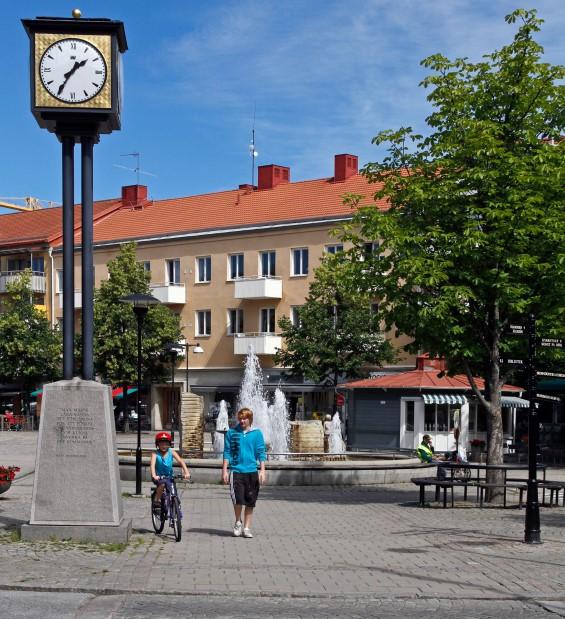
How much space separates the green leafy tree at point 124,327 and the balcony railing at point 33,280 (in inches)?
406

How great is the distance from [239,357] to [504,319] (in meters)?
40.9

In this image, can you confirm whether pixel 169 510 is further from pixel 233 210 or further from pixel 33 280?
pixel 33 280

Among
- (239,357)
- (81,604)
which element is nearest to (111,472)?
(81,604)

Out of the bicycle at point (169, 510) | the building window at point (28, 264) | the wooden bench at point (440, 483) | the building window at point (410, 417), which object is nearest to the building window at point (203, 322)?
the building window at point (28, 264)

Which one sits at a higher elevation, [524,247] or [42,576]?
[524,247]

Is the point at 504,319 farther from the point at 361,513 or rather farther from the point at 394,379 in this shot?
the point at 394,379

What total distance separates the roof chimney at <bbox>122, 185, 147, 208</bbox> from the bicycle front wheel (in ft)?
199

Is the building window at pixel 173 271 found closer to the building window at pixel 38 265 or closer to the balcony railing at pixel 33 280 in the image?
the balcony railing at pixel 33 280

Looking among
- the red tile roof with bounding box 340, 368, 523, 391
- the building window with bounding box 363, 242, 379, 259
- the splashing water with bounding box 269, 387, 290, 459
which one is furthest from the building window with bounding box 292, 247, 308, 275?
the building window with bounding box 363, 242, 379, 259

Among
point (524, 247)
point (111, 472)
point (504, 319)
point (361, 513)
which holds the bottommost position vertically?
point (361, 513)

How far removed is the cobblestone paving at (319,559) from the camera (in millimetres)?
10883

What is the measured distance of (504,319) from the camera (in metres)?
20.2

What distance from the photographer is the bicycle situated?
14295 millimetres

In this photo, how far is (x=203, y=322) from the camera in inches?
2483
